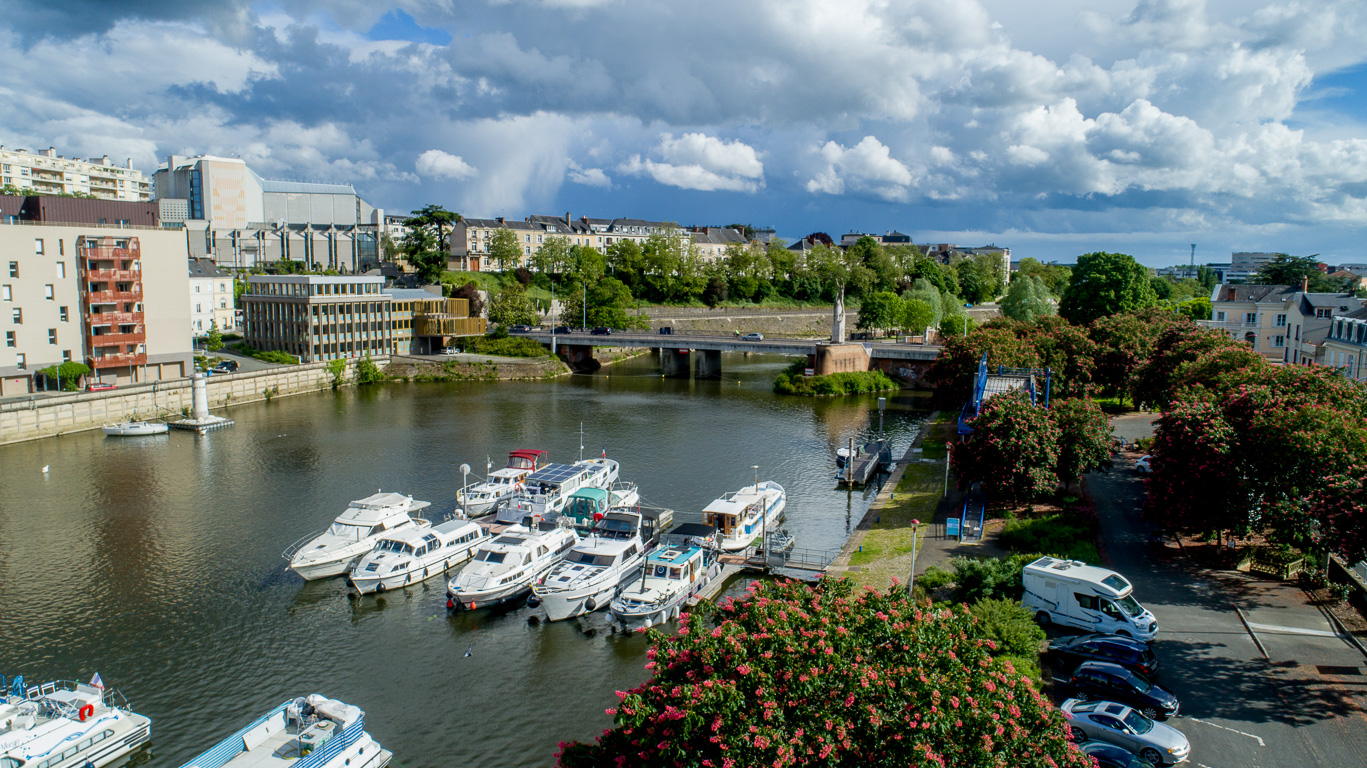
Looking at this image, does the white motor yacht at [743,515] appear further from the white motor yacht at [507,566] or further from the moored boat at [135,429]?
the moored boat at [135,429]

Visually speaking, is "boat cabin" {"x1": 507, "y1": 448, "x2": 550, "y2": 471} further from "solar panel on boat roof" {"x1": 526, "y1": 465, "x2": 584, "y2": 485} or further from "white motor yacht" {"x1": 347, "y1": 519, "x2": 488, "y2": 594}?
"white motor yacht" {"x1": 347, "y1": 519, "x2": 488, "y2": 594}

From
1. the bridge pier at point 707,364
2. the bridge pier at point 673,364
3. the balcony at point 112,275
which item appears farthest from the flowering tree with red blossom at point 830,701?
the bridge pier at point 707,364

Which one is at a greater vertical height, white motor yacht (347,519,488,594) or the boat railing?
white motor yacht (347,519,488,594)

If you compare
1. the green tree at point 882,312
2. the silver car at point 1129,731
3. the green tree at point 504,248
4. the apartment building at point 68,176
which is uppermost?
the apartment building at point 68,176

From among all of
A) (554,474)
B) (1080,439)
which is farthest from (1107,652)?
(554,474)

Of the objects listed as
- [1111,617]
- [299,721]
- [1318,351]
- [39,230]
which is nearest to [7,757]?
[299,721]

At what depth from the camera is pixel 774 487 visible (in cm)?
3556

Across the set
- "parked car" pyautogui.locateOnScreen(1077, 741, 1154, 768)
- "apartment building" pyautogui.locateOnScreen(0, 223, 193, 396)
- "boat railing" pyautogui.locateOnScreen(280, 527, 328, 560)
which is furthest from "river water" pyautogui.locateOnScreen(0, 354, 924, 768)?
"parked car" pyautogui.locateOnScreen(1077, 741, 1154, 768)

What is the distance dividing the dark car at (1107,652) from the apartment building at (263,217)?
10271 centimetres

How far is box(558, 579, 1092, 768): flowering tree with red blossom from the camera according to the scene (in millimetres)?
10852

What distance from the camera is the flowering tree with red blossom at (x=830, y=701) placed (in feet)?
35.6

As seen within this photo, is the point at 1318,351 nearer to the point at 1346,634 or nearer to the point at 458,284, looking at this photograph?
the point at 1346,634

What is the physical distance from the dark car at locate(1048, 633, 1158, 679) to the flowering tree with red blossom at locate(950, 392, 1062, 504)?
10.7 m

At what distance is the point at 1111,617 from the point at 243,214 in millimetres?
156944
